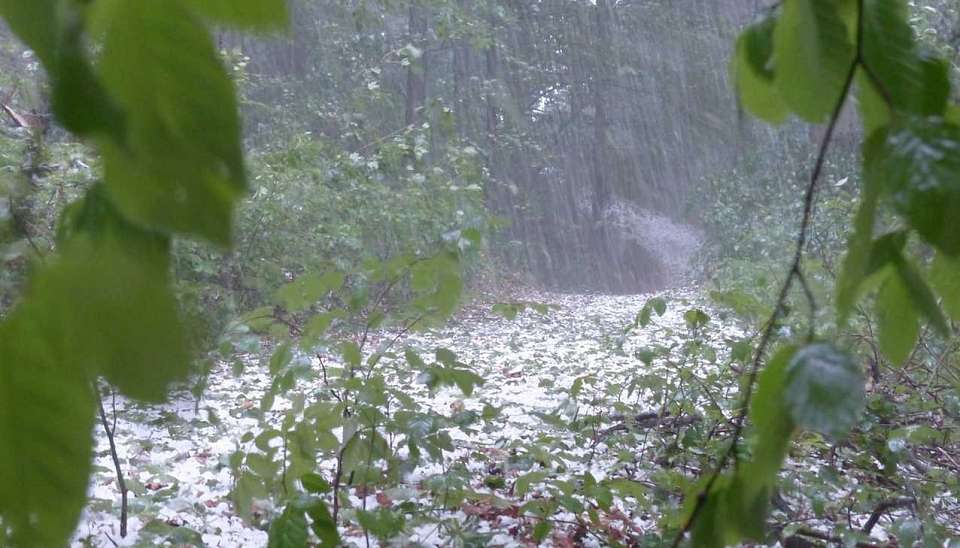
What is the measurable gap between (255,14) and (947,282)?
0.37 m

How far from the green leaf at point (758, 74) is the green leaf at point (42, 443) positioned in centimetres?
41

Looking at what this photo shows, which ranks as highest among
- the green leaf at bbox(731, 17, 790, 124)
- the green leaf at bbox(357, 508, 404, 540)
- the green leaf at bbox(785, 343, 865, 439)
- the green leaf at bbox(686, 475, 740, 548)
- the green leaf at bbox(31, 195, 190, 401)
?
the green leaf at bbox(731, 17, 790, 124)

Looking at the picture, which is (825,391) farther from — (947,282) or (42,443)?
(42,443)

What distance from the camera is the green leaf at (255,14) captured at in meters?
0.24

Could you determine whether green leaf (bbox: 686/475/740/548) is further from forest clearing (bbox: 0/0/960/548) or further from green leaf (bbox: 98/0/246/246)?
green leaf (bbox: 98/0/246/246)

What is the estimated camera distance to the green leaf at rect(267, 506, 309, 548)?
1002 millimetres

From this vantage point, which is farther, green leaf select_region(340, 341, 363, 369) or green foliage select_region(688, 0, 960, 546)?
green leaf select_region(340, 341, 363, 369)

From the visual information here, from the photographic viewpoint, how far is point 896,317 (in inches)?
16.5

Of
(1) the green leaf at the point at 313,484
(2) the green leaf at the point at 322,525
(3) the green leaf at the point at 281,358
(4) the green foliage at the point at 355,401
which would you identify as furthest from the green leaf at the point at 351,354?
(2) the green leaf at the point at 322,525

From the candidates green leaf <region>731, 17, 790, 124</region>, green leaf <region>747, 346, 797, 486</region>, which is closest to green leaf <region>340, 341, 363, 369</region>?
green leaf <region>731, 17, 790, 124</region>

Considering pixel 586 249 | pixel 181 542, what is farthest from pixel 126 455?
pixel 586 249

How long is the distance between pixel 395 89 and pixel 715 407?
315 centimetres

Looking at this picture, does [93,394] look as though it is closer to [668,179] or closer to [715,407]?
[715,407]

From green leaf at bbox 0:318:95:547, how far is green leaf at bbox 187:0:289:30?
12 centimetres
